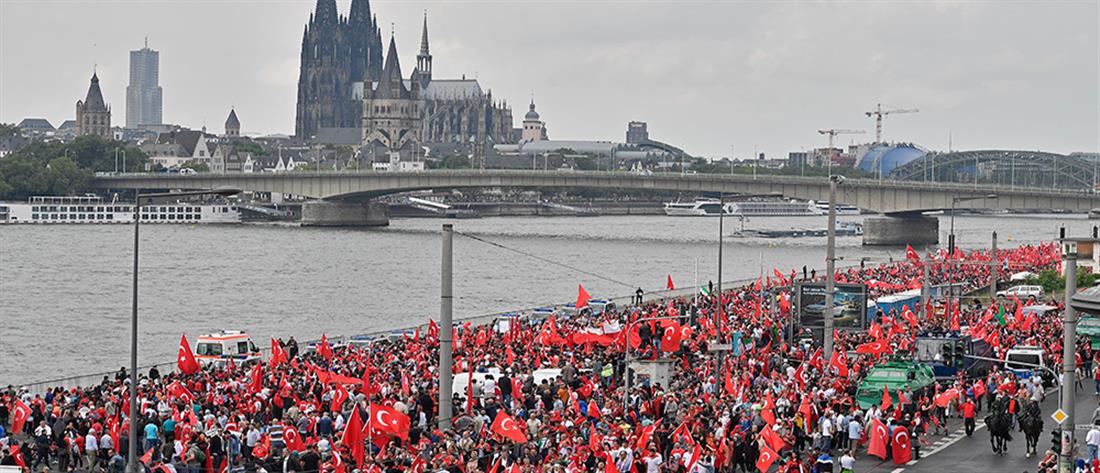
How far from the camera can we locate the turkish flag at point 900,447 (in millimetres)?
27391

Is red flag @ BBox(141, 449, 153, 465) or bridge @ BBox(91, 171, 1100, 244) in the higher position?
bridge @ BBox(91, 171, 1100, 244)

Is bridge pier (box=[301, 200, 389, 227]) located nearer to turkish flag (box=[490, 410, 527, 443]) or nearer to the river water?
the river water

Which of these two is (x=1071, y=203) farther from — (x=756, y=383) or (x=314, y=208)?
(x=756, y=383)

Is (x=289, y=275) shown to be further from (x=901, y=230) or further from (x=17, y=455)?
(x=17, y=455)

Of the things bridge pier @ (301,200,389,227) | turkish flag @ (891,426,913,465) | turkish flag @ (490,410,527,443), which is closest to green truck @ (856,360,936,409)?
turkish flag @ (891,426,913,465)

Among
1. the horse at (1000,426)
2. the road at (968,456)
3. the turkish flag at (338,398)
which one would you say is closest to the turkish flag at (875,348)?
the road at (968,456)

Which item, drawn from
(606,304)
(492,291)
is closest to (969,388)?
(606,304)

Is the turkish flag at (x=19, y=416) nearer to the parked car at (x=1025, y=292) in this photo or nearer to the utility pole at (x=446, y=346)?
the utility pole at (x=446, y=346)

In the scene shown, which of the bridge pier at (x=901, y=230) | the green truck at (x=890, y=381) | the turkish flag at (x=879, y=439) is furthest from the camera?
the bridge pier at (x=901, y=230)

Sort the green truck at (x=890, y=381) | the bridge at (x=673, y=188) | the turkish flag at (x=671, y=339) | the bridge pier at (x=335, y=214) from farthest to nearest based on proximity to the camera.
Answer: the bridge pier at (x=335, y=214)
the bridge at (x=673, y=188)
the turkish flag at (x=671, y=339)
the green truck at (x=890, y=381)

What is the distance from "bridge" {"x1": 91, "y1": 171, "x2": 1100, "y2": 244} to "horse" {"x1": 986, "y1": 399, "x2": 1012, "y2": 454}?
73556mm

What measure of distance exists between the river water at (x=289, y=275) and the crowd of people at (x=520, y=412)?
1878 cm

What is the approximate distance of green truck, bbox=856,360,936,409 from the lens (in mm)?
31156

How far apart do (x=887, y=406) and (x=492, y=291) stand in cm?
5886
